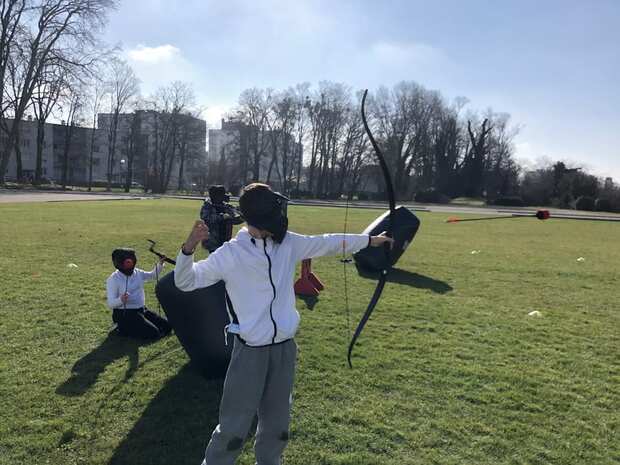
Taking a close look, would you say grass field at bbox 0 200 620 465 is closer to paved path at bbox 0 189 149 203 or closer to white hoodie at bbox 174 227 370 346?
white hoodie at bbox 174 227 370 346

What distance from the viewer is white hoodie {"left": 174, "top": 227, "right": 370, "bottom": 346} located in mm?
2977

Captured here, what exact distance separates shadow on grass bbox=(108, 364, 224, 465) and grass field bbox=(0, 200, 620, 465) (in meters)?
0.01

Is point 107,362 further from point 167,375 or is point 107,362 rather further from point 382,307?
point 382,307

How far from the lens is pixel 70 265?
10.2 metres

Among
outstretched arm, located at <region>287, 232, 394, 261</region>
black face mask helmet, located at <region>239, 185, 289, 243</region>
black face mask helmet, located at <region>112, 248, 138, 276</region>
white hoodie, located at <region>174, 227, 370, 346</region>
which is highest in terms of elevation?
black face mask helmet, located at <region>239, 185, 289, 243</region>

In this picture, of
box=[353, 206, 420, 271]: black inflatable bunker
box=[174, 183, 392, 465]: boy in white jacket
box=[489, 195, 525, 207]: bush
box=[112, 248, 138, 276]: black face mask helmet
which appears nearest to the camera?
box=[174, 183, 392, 465]: boy in white jacket

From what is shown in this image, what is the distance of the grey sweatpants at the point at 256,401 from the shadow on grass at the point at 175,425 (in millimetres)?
697

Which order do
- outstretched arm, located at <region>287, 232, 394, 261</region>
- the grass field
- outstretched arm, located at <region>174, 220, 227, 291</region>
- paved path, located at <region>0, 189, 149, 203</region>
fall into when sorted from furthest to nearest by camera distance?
paved path, located at <region>0, 189, 149, 203</region> → the grass field → outstretched arm, located at <region>287, 232, 394, 261</region> → outstretched arm, located at <region>174, 220, 227, 291</region>

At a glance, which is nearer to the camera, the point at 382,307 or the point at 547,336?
the point at 547,336

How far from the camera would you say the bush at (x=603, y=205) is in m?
56.2

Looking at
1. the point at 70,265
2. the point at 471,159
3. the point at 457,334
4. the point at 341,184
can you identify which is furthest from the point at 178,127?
the point at 457,334

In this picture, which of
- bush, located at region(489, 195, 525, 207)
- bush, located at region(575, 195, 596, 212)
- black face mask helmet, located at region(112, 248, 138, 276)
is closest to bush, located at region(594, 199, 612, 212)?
bush, located at region(575, 195, 596, 212)

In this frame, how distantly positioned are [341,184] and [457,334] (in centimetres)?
6943

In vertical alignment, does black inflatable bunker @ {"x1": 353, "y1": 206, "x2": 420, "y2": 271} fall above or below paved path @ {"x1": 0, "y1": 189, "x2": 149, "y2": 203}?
above
